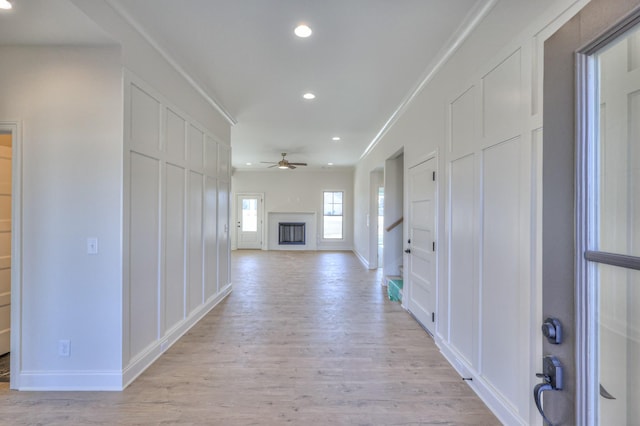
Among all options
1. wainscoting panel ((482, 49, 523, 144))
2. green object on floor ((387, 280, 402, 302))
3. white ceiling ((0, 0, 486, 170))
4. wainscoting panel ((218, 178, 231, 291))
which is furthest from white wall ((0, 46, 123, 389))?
green object on floor ((387, 280, 402, 302))

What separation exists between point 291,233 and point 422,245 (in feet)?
24.0

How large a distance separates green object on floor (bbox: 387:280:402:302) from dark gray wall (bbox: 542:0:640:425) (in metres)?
3.65

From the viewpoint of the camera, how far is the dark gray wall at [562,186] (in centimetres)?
77

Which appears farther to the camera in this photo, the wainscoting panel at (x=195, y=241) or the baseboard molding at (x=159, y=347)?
the wainscoting panel at (x=195, y=241)

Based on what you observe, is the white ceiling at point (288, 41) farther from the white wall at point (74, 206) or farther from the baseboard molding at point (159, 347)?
the baseboard molding at point (159, 347)

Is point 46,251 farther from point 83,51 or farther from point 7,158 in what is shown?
point 83,51

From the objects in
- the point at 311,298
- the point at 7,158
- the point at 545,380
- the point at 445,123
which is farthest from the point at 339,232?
the point at 545,380

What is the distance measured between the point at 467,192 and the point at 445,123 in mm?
760

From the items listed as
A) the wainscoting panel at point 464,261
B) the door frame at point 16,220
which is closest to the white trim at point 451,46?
the wainscoting panel at point 464,261

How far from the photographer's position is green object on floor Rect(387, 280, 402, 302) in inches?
175

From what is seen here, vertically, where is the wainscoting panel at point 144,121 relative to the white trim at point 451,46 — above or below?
below

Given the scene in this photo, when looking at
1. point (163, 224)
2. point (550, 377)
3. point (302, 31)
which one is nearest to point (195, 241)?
point (163, 224)

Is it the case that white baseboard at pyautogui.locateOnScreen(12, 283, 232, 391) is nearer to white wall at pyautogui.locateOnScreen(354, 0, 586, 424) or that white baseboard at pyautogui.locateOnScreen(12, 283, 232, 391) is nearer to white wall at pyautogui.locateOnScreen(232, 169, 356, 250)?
white wall at pyautogui.locateOnScreen(354, 0, 586, 424)

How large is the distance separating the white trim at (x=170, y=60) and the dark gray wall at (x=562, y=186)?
8.49ft
